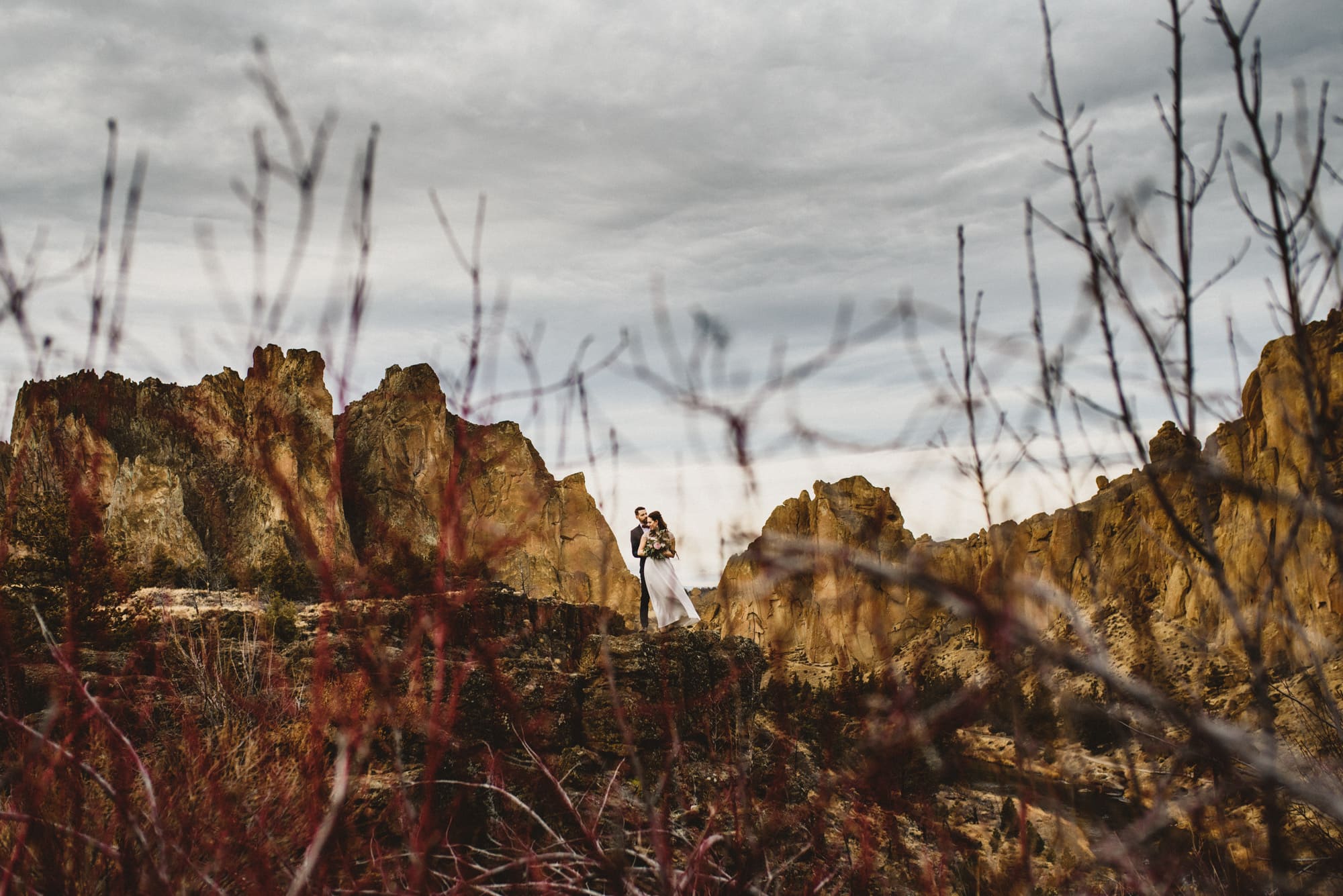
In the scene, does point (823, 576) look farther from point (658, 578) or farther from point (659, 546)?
point (658, 578)

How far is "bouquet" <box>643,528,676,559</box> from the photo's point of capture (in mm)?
10969

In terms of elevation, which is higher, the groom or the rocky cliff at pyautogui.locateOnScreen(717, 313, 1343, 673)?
the groom

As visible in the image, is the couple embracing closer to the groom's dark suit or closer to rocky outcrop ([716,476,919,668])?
the groom's dark suit

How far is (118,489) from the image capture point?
5069 centimetres

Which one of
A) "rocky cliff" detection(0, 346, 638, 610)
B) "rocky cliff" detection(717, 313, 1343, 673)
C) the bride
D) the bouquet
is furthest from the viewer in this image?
the bride

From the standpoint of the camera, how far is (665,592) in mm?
12336

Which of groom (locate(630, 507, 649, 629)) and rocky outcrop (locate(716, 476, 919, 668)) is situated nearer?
rocky outcrop (locate(716, 476, 919, 668))

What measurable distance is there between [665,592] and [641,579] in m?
0.50

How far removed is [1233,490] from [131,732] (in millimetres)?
6629

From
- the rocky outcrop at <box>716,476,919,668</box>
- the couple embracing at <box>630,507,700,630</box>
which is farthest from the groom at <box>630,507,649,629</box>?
the rocky outcrop at <box>716,476,919,668</box>

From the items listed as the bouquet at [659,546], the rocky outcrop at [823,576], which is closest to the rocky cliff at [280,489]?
the rocky outcrop at [823,576]

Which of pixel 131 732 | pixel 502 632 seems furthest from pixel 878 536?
pixel 502 632

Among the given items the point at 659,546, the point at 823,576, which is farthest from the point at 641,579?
the point at 823,576

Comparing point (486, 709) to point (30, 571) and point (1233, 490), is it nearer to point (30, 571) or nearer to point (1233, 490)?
point (30, 571)
